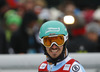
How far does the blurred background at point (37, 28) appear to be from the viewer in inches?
251

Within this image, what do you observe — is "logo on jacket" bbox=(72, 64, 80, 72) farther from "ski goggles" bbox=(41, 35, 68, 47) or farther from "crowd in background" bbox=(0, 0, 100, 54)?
"crowd in background" bbox=(0, 0, 100, 54)

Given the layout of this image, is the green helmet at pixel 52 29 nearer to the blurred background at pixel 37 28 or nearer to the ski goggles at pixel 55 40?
the ski goggles at pixel 55 40

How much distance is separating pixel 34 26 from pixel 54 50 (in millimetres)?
4291

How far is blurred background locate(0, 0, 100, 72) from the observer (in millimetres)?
6370

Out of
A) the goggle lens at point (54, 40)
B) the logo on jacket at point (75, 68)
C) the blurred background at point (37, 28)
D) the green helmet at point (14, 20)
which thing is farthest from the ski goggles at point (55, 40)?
the green helmet at point (14, 20)

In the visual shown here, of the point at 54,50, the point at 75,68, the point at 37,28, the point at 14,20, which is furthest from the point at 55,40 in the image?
the point at 14,20

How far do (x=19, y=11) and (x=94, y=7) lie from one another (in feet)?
7.83

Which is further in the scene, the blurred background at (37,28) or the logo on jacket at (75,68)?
the blurred background at (37,28)

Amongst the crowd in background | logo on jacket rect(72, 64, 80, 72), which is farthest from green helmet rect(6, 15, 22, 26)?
logo on jacket rect(72, 64, 80, 72)

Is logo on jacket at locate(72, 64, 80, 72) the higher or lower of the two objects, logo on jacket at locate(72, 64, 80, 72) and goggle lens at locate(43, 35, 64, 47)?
the lower

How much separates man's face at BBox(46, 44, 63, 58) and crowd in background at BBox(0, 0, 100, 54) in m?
2.58

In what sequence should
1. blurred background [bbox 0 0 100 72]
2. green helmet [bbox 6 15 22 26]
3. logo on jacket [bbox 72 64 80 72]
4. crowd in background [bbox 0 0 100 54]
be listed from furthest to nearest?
green helmet [bbox 6 15 22 26] → crowd in background [bbox 0 0 100 54] → blurred background [bbox 0 0 100 72] → logo on jacket [bbox 72 64 80 72]

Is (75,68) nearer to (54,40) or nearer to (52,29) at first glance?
(54,40)

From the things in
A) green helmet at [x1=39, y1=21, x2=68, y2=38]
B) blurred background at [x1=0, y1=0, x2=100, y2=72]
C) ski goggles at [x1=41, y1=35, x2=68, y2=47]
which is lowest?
blurred background at [x1=0, y1=0, x2=100, y2=72]
